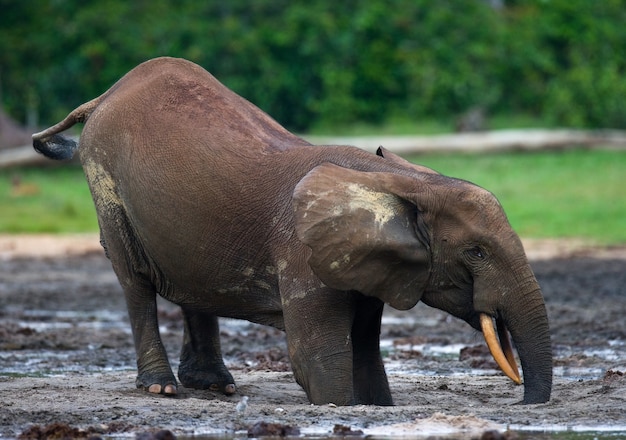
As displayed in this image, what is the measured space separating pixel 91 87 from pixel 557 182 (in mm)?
10566

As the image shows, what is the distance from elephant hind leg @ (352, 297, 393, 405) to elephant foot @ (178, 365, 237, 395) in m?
0.88

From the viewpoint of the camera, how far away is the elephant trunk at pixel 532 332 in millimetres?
7430

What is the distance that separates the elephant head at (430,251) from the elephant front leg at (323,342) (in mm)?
219

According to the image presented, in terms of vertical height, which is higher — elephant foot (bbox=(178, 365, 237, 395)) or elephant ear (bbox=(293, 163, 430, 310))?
elephant ear (bbox=(293, 163, 430, 310))

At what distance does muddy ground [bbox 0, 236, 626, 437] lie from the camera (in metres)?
7.30

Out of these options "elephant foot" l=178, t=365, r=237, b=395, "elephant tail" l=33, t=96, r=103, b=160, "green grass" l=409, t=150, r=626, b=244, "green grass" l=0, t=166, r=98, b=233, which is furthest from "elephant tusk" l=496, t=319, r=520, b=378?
"green grass" l=0, t=166, r=98, b=233

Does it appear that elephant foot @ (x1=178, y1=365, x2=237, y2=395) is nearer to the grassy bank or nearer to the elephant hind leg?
the elephant hind leg

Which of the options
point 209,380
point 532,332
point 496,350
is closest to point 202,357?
point 209,380

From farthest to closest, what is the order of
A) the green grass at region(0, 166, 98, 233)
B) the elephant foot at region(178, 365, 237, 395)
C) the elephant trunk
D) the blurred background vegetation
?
the blurred background vegetation < the green grass at region(0, 166, 98, 233) < the elephant foot at region(178, 365, 237, 395) < the elephant trunk

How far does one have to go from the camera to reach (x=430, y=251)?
768 cm

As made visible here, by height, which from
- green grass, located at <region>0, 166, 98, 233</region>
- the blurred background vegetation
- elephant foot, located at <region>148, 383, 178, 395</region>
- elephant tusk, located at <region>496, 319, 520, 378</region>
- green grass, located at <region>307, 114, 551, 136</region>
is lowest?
elephant foot, located at <region>148, 383, 178, 395</region>

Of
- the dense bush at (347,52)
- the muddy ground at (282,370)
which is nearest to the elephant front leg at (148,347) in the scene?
the muddy ground at (282,370)

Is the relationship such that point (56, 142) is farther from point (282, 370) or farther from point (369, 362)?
point (369, 362)

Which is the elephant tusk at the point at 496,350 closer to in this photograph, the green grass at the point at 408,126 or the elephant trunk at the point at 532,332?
the elephant trunk at the point at 532,332
